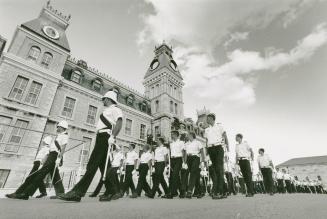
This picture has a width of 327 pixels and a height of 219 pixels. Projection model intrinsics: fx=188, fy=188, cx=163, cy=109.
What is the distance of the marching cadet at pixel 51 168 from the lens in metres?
4.19

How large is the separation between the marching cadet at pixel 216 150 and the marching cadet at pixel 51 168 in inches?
162

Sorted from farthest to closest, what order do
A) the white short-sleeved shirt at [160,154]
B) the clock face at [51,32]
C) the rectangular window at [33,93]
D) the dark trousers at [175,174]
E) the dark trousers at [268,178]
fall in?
the clock face at [51,32]
the rectangular window at [33,93]
the dark trousers at [268,178]
the white short-sleeved shirt at [160,154]
the dark trousers at [175,174]

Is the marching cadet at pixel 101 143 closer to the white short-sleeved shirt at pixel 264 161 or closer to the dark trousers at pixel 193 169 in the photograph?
the dark trousers at pixel 193 169

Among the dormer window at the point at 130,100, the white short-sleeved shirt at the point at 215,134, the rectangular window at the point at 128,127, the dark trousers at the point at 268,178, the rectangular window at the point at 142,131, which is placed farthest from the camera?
the dormer window at the point at 130,100

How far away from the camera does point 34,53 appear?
16.5 metres

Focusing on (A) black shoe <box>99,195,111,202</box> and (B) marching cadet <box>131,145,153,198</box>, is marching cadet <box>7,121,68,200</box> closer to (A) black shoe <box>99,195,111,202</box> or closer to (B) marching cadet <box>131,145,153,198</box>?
(A) black shoe <box>99,195,111,202</box>

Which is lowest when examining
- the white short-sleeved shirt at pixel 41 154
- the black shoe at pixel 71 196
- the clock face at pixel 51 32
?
the black shoe at pixel 71 196

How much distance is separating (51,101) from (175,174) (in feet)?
47.3

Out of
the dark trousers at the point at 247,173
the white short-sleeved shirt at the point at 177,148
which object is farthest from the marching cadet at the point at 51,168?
the dark trousers at the point at 247,173

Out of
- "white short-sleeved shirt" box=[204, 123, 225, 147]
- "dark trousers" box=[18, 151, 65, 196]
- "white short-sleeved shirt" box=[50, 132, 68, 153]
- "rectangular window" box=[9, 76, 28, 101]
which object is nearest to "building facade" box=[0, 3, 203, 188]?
"rectangular window" box=[9, 76, 28, 101]

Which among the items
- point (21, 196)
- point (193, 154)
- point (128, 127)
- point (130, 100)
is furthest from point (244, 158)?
point (130, 100)

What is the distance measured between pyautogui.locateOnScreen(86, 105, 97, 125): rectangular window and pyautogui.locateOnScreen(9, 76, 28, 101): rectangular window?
19.3 feet

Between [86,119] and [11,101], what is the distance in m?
6.19

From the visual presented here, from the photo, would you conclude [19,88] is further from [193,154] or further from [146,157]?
[193,154]
